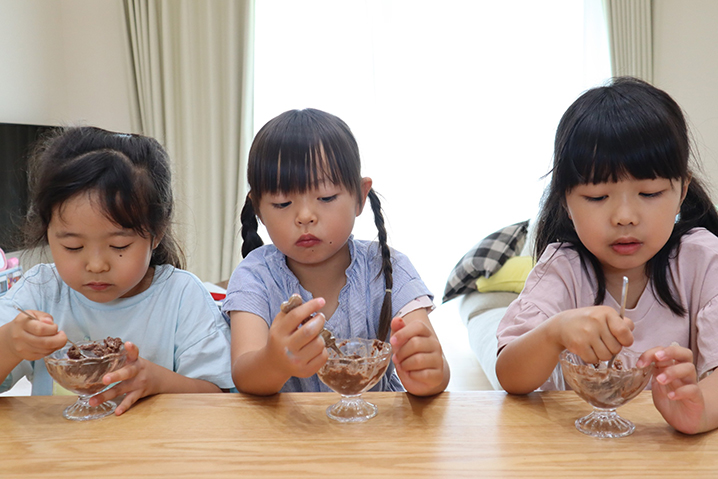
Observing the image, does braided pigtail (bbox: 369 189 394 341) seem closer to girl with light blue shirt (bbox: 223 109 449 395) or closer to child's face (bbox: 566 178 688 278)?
girl with light blue shirt (bbox: 223 109 449 395)

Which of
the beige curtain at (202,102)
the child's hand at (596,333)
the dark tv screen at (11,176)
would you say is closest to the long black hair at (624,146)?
the child's hand at (596,333)

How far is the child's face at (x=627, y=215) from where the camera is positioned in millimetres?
914

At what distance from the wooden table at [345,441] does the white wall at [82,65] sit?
12.0 feet

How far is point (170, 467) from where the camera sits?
64cm

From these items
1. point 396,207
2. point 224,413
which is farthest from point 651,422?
point 396,207

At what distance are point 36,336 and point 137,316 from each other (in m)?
0.35

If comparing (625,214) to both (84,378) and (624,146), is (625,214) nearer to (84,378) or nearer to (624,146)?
(624,146)

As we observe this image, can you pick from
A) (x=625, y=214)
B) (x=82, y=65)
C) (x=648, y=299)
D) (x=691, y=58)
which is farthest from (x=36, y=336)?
(x=691, y=58)

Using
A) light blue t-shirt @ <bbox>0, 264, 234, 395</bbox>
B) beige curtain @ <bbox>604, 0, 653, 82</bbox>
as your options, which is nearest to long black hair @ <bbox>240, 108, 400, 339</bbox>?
light blue t-shirt @ <bbox>0, 264, 234, 395</bbox>

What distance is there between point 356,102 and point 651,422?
12.4 ft

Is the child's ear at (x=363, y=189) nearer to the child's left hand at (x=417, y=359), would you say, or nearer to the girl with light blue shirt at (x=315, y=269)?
the girl with light blue shirt at (x=315, y=269)

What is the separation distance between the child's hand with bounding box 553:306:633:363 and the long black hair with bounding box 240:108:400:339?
44cm

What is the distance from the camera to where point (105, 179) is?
102 centimetres

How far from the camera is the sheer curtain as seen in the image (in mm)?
4156
